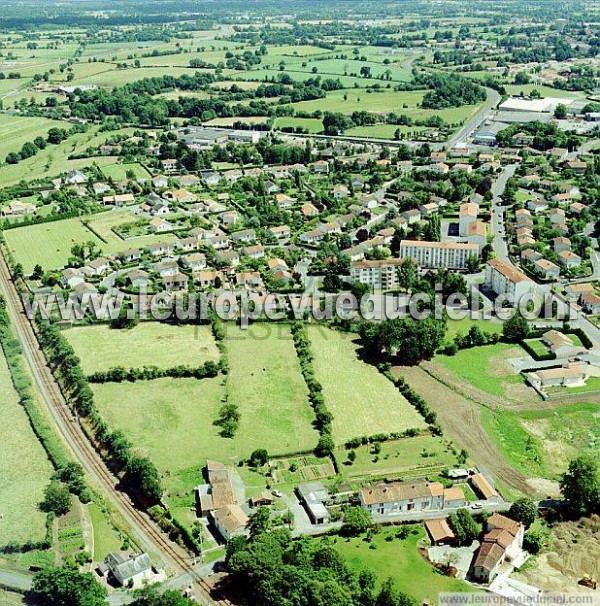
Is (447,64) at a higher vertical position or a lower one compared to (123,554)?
higher

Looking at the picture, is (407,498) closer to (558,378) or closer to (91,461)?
(558,378)

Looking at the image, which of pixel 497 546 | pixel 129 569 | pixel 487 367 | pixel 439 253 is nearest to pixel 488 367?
pixel 487 367

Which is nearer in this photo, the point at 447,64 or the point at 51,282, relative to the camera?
the point at 51,282

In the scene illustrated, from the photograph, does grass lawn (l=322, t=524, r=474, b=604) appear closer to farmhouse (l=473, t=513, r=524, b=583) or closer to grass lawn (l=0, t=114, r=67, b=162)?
farmhouse (l=473, t=513, r=524, b=583)

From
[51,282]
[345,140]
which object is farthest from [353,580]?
[345,140]

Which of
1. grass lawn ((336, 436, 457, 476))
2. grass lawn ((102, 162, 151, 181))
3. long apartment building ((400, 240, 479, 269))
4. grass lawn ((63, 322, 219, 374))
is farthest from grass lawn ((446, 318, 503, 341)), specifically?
grass lawn ((102, 162, 151, 181))

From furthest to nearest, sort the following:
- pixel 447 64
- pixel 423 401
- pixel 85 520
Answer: pixel 447 64, pixel 423 401, pixel 85 520

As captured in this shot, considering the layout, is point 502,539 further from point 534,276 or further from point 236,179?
point 236,179

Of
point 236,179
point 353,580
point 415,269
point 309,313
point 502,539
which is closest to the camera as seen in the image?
point 353,580

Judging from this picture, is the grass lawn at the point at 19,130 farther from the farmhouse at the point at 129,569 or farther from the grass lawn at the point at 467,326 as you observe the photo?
the farmhouse at the point at 129,569
